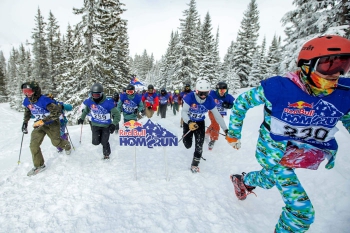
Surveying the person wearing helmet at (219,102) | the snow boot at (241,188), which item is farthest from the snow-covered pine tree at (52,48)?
the snow boot at (241,188)

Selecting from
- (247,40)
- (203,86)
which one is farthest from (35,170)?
(247,40)

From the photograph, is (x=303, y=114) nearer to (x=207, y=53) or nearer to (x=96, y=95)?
(x=96, y=95)

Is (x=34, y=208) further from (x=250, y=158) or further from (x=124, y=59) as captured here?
(x=124, y=59)

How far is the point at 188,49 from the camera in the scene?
28359mm

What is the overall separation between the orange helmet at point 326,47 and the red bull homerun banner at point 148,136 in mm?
3001

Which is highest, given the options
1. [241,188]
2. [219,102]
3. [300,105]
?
[300,105]

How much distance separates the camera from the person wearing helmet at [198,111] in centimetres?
504

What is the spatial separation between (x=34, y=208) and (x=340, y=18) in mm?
14890

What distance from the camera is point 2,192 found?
3893 mm

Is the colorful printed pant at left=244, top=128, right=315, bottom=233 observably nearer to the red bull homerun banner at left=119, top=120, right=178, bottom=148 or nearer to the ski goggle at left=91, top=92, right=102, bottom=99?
the red bull homerun banner at left=119, top=120, right=178, bottom=148

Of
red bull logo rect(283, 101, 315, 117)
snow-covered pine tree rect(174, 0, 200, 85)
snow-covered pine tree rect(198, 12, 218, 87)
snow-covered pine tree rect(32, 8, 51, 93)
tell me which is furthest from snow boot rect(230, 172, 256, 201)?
snow-covered pine tree rect(32, 8, 51, 93)

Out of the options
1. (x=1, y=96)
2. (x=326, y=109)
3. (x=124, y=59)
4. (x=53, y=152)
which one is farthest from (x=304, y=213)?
(x=1, y=96)

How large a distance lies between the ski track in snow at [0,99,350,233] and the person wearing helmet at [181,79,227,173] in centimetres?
63

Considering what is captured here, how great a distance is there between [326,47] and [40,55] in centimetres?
3879
